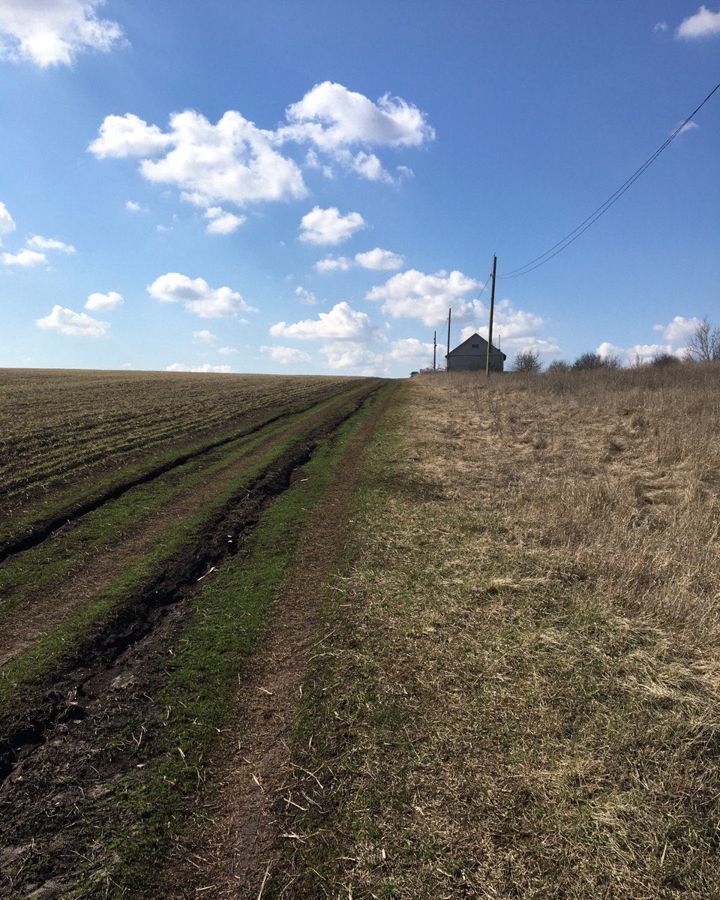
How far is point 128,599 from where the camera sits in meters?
5.78

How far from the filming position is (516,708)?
4055 mm

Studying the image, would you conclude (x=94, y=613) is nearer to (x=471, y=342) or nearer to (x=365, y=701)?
(x=365, y=701)

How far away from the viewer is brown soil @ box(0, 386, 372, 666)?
5141 mm

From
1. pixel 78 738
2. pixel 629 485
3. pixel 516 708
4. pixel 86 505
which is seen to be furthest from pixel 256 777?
pixel 629 485

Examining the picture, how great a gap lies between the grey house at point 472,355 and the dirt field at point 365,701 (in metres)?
76.2

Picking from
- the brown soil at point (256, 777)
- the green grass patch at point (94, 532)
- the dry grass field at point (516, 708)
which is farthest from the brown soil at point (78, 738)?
the green grass patch at point (94, 532)

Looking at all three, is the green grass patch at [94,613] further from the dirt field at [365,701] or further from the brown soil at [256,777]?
the brown soil at [256,777]

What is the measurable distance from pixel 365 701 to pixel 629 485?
834 centimetres

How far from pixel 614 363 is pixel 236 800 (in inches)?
2065

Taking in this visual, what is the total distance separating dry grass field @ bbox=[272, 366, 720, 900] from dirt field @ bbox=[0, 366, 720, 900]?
0.02 meters

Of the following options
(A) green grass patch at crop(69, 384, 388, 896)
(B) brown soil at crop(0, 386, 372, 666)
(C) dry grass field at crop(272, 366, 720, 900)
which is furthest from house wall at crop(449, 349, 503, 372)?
(A) green grass patch at crop(69, 384, 388, 896)

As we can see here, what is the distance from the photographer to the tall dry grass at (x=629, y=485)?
5.97 meters

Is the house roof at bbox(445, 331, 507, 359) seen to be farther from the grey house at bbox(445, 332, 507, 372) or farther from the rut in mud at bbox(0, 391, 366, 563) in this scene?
the rut in mud at bbox(0, 391, 366, 563)

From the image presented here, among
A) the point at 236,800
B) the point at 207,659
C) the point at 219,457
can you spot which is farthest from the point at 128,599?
the point at 219,457
